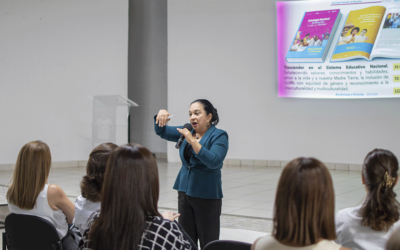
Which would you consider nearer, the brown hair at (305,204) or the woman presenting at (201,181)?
the brown hair at (305,204)

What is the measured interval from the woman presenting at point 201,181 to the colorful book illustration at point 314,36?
210 inches

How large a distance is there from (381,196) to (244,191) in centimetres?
419

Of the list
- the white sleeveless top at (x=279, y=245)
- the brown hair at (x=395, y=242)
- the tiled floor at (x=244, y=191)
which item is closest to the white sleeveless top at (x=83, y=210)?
the white sleeveless top at (x=279, y=245)

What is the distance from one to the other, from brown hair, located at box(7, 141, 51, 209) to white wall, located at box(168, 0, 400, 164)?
6383mm

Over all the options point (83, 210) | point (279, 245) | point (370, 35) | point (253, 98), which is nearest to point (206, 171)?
point (83, 210)

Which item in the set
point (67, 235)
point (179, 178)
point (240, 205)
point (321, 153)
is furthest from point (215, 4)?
point (67, 235)

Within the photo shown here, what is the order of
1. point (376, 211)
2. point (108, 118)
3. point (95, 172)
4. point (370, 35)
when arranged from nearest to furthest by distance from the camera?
point (376, 211)
point (95, 172)
point (370, 35)
point (108, 118)

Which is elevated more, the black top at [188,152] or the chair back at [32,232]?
the black top at [188,152]

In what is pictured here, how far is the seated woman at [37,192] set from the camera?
2.25 m

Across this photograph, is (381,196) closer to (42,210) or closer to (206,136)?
(206,136)

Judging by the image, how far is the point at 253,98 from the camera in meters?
8.50

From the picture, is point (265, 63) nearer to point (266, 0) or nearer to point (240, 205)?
point (266, 0)

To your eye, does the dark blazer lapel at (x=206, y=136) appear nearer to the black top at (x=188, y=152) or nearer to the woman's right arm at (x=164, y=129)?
the black top at (x=188, y=152)

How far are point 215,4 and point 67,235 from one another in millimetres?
7176
